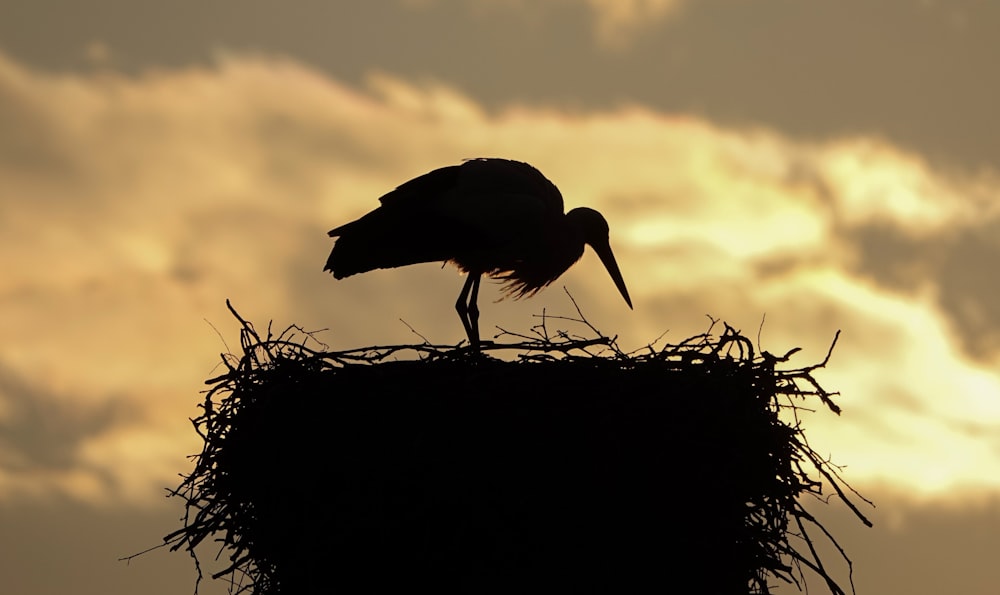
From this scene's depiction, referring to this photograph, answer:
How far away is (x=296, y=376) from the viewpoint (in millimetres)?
5617

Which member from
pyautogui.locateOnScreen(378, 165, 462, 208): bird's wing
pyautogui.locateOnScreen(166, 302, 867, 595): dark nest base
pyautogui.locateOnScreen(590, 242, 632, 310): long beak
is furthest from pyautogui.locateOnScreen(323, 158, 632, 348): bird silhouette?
pyautogui.locateOnScreen(166, 302, 867, 595): dark nest base

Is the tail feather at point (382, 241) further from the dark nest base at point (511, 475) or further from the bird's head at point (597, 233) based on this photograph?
the dark nest base at point (511, 475)

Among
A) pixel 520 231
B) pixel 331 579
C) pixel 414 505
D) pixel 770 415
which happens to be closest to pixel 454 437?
pixel 414 505

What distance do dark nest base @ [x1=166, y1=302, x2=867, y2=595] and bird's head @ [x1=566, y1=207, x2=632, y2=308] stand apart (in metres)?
2.39

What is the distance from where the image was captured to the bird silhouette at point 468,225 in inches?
291

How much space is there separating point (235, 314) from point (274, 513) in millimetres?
1224

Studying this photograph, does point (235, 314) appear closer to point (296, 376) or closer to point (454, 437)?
point (296, 376)

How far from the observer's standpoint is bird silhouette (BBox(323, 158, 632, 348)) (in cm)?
739

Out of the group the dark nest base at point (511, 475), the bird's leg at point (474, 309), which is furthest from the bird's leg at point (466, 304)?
the dark nest base at point (511, 475)

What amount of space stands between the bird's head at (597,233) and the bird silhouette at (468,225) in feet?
0.54

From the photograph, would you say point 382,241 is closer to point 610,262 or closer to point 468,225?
point 468,225

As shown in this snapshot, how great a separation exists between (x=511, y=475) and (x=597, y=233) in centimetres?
338

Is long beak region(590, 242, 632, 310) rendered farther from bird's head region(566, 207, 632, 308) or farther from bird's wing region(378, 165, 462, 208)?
bird's wing region(378, 165, 462, 208)

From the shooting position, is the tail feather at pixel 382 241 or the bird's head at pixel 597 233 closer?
the tail feather at pixel 382 241
